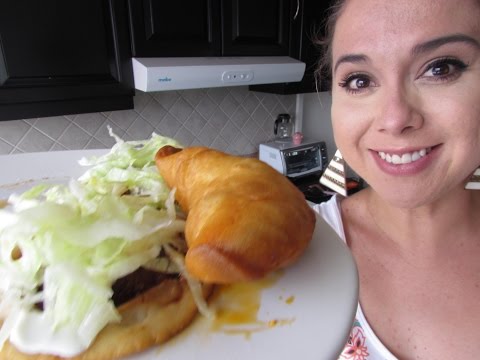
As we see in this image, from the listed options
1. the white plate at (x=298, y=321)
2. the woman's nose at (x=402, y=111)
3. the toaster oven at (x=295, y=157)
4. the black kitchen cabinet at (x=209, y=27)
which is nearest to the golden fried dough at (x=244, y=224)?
the white plate at (x=298, y=321)

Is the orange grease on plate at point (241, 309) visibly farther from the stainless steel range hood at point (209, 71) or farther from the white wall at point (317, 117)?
the white wall at point (317, 117)

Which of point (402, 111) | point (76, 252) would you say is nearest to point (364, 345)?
point (402, 111)

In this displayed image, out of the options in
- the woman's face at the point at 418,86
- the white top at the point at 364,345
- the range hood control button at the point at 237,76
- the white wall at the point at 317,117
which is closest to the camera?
the woman's face at the point at 418,86

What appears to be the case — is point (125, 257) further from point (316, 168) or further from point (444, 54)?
point (316, 168)

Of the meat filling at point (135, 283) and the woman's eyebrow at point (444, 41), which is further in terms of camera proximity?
the woman's eyebrow at point (444, 41)

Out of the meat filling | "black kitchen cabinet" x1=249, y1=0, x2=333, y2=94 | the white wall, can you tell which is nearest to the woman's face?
the meat filling

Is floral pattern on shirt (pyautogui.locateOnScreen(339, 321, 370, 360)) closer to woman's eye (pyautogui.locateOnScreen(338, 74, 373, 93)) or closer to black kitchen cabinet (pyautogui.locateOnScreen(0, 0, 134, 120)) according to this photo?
woman's eye (pyautogui.locateOnScreen(338, 74, 373, 93))

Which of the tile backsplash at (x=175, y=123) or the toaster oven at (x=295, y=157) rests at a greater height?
the tile backsplash at (x=175, y=123)
